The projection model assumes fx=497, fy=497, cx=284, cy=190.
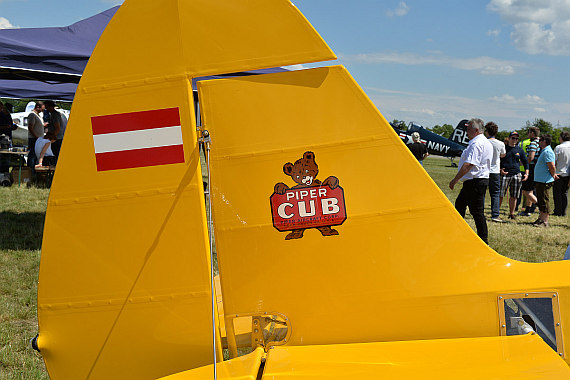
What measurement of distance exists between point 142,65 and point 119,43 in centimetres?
11

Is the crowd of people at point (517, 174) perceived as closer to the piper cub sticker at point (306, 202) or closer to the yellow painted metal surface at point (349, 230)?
the yellow painted metal surface at point (349, 230)

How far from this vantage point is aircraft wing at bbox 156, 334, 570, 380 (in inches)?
60.9

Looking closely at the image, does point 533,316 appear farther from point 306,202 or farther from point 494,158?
point 494,158

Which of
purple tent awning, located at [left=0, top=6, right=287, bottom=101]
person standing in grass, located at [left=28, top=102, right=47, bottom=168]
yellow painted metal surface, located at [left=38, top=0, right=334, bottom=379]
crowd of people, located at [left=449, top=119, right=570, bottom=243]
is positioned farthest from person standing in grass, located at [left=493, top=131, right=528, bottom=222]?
person standing in grass, located at [left=28, top=102, right=47, bottom=168]

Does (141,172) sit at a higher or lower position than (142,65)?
lower

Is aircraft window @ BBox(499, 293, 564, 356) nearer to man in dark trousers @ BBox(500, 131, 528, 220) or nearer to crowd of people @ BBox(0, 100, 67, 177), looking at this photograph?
man in dark trousers @ BBox(500, 131, 528, 220)

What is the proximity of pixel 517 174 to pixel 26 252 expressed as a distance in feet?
29.6

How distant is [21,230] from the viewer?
722 centimetres

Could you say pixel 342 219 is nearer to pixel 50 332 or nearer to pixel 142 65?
pixel 142 65

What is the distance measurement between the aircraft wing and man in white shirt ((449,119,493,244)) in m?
4.85

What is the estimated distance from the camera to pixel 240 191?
185 centimetres

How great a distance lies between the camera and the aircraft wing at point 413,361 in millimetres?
1546

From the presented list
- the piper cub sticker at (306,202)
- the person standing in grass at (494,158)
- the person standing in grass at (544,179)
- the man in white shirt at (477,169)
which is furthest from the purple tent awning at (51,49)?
the person standing in grass at (544,179)

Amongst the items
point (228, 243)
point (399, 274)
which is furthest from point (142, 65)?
point (399, 274)
